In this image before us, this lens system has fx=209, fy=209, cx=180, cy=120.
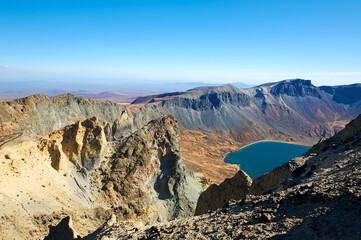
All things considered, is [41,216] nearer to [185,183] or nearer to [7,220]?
[7,220]

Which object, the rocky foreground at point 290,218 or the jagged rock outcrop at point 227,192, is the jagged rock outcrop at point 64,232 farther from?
the jagged rock outcrop at point 227,192

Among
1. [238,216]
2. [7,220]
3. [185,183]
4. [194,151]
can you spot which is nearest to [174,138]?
[185,183]

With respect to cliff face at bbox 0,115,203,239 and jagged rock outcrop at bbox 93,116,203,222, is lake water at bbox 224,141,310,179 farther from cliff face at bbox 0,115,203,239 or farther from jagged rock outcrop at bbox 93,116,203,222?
cliff face at bbox 0,115,203,239

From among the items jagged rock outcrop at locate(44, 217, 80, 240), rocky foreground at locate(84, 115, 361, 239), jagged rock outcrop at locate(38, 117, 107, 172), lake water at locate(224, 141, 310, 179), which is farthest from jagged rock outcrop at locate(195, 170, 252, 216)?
lake water at locate(224, 141, 310, 179)

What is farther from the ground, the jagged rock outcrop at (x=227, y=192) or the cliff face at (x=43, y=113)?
the cliff face at (x=43, y=113)

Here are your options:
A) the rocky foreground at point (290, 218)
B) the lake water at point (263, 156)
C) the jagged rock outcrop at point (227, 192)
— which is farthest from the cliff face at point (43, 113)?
the lake water at point (263, 156)

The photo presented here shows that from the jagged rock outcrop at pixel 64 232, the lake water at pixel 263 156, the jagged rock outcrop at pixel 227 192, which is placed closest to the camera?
the jagged rock outcrop at pixel 64 232
